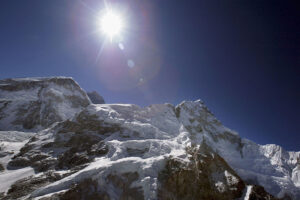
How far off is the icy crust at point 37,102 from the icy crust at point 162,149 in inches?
1208

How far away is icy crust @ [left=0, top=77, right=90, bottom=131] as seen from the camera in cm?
5372

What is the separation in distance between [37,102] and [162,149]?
2445 inches

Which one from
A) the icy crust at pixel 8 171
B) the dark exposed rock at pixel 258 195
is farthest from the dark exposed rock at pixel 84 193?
the dark exposed rock at pixel 258 195

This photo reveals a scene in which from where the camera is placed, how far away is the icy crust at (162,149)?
14.9m

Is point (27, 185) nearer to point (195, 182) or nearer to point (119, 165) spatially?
point (119, 165)

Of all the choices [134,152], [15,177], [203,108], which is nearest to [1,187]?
[15,177]

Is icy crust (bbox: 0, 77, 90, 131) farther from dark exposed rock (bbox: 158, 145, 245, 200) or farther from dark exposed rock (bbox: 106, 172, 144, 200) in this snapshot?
dark exposed rock (bbox: 158, 145, 245, 200)

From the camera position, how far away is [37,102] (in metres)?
62.5

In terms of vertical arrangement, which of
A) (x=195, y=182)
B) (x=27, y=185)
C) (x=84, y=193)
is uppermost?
(x=27, y=185)

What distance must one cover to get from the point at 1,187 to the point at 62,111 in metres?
48.5

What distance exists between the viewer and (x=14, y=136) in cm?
3884

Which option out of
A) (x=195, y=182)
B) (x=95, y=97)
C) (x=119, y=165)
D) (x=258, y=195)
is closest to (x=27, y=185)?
(x=119, y=165)

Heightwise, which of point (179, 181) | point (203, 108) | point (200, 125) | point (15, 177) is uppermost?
point (203, 108)

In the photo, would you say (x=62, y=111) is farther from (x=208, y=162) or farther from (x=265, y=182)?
(x=265, y=182)
